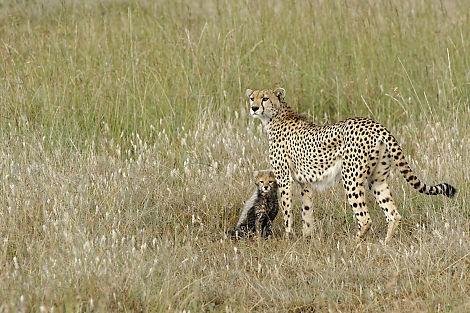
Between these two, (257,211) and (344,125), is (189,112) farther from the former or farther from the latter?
(344,125)

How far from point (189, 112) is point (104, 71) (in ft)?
3.21

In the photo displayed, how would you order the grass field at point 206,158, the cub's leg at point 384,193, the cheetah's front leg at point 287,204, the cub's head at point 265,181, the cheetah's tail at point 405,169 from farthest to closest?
the cub's head at point 265,181 < the cheetah's front leg at point 287,204 < the cub's leg at point 384,193 < the cheetah's tail at point 405,169 < the grass field at point 206,158

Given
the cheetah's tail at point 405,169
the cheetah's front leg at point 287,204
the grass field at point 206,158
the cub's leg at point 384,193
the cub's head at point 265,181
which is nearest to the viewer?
the grass field at point 206,158

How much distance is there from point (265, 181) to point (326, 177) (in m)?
0.56

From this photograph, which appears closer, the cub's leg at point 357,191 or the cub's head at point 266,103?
the cub's leg at point 357,191

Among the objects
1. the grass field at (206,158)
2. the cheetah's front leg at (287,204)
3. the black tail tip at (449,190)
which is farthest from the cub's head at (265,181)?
the black tail tip at (449,190)

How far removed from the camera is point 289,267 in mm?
4414

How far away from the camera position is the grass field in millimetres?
3912

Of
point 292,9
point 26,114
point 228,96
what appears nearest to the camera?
point 26,114

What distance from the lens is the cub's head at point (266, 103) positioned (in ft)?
17.1

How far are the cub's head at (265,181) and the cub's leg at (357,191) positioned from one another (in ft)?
2.28

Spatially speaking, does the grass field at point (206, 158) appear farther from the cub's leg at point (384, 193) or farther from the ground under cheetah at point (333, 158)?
the ground under cheetah at point (333, 158)

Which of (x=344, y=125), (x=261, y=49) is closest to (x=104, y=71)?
(x=261, y=49)

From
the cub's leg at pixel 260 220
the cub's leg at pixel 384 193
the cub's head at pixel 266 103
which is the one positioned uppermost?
the cub's head at pixel 266 103
